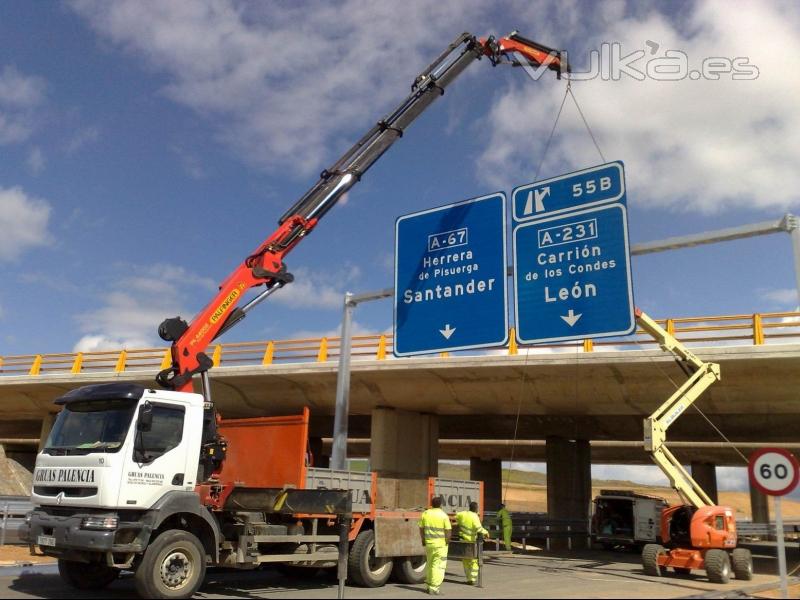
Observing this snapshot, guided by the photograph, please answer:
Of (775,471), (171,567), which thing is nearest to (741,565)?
Result: (775,471)

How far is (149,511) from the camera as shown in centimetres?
969

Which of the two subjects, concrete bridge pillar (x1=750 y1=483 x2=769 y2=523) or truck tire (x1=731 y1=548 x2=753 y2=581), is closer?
truck tire (x1=731 y1=548 x2=753 y2=581)

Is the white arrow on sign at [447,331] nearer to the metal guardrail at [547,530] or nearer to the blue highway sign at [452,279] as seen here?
the blue highway sign at [452,279]

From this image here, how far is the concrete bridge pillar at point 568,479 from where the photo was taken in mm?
28562

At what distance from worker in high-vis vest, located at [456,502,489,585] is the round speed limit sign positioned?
183 inches

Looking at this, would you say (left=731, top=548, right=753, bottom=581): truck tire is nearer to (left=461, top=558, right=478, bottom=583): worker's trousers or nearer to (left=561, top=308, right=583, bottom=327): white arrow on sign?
(left=461, top=558, right=478, bottom=583): worker's trousers

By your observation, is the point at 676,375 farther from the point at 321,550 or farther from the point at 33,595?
the point at 33,595

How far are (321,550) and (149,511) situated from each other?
10.7 feet

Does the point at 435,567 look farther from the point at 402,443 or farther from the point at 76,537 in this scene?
the point at 402,443

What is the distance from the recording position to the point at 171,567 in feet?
31.5

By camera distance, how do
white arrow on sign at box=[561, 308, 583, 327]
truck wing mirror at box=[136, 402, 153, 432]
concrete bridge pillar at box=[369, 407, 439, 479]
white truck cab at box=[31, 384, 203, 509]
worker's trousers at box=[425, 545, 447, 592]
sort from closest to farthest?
white truck cab at box=[31, 384, 203, 509]
truck wing mirror at box=[136, 402, 153, 432]
worker's trousers at box=[425, 545, 447, 592]
white arrow on sign at box=[561, 308, 583, 327]
concrete bridge pillar at box=[369, 407, 439, 479]

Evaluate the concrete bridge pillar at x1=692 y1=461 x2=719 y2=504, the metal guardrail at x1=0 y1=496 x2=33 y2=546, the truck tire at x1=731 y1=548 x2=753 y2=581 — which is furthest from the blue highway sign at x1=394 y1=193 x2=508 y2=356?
the concrete bridge pillar at x1=692 y1=461 x2=719 y2=504

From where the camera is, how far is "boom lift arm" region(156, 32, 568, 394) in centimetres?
1452

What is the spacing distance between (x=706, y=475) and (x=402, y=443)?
31831 millimetres
